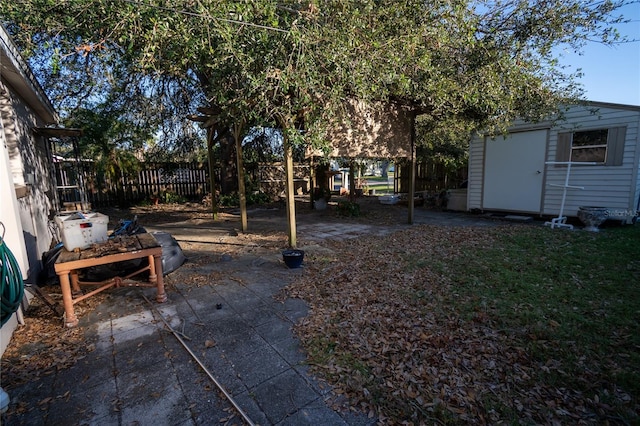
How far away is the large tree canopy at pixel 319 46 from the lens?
3.57m

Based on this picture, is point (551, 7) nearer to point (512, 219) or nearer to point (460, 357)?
point (512, 219)

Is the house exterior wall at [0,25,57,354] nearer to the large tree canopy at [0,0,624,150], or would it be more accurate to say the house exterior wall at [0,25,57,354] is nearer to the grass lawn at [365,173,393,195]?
the large tree canopy at [0,0,624,150]

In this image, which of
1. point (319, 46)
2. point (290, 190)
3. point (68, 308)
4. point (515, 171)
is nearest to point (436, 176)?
point (515, 171)

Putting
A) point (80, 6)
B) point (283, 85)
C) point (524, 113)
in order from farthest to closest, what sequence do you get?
point (524, 113) → point (283, 85) → point (80, 6)

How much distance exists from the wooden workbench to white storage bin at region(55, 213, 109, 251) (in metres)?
0.09

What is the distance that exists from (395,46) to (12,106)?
5435 mm

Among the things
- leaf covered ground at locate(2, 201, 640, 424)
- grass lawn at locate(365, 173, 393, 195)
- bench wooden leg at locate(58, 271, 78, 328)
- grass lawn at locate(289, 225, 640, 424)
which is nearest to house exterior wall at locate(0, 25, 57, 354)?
bench wooden leg at locate(58, 271, 78, 328)

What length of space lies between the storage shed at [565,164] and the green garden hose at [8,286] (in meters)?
8.98

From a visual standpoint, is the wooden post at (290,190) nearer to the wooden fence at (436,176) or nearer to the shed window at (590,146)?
the shed window at (590,146)

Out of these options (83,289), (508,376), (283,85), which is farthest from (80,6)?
(508,376)

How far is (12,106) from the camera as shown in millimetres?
4039

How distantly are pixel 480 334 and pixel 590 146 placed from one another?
24.3 feet

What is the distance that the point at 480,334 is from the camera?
8.67 ft

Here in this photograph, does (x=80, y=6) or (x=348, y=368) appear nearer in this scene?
(x=348, y=368)
